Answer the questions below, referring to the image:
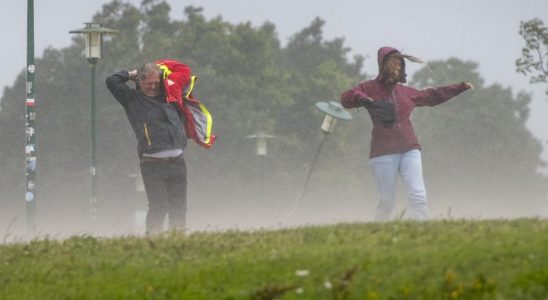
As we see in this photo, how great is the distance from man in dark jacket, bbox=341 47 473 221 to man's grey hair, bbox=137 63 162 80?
2.01 meters

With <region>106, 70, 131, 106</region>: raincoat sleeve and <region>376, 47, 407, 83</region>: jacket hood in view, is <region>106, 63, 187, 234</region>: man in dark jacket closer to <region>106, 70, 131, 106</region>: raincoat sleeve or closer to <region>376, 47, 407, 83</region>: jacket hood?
<region>106, 70, 131, 106</region>: raincoat sleeve

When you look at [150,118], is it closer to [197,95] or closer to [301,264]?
[301,264]

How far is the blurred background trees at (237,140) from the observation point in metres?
63.8

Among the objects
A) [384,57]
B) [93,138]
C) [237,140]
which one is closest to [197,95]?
[237,140]

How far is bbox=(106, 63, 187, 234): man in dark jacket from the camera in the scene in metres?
14.7

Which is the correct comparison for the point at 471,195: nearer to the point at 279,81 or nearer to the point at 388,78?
the point at 279,81

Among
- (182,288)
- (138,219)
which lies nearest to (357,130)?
(138,219)

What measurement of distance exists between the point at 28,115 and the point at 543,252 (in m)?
20.0

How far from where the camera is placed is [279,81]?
7325 centimetres

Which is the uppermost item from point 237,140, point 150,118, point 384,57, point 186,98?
point 384,57

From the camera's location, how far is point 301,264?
31.9 feet

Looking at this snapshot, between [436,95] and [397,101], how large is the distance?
1.42 ft

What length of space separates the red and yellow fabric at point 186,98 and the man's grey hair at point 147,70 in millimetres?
46

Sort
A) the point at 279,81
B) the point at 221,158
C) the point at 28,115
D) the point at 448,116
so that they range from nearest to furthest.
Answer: the point at 28,115 → the point at 221,158 → the point at 279,81 → the point at 448,116
